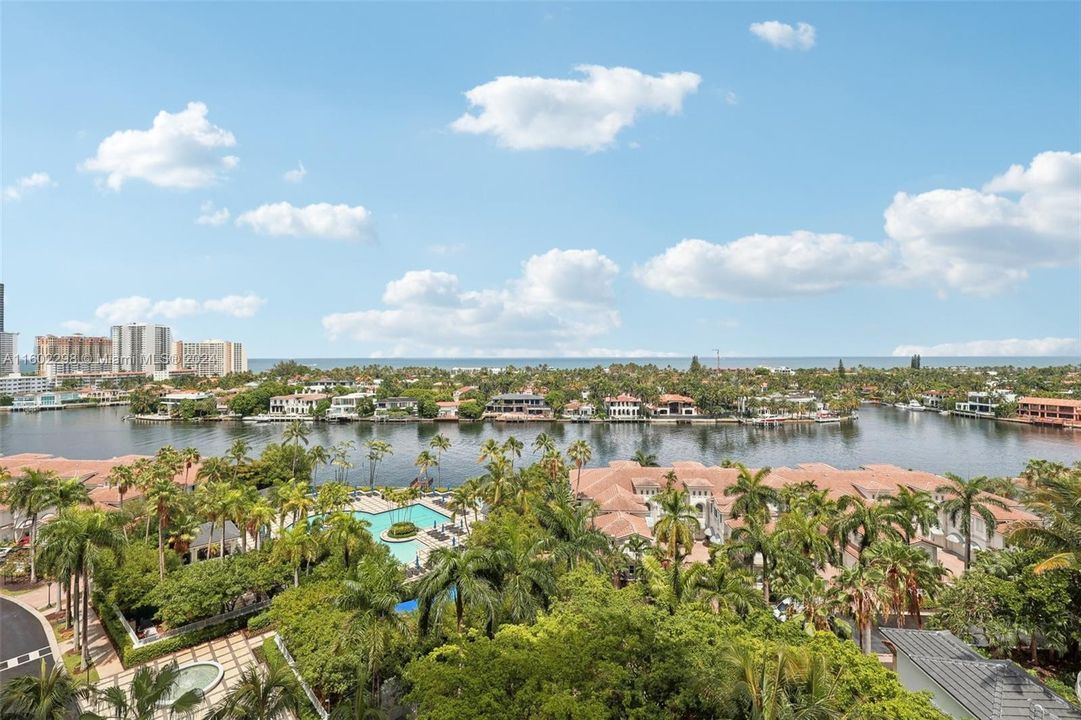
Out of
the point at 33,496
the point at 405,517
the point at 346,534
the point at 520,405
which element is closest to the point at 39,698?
the point at 346,534

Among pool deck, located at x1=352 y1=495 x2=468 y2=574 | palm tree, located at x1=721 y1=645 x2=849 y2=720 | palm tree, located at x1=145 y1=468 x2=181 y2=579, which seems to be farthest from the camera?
pool deck, located at x1=352 y1=495 x2=468 y2=574

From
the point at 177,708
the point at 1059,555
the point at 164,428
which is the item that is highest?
the point at 1059,555

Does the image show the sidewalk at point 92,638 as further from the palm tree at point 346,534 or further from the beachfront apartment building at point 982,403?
the beachfront apartment building at point 982,403

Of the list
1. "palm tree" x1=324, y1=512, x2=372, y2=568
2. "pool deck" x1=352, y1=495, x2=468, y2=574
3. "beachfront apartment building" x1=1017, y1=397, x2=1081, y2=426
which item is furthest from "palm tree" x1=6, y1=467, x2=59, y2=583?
"beachfront apartment building" x1=1017, y1=397, x2=1081, y2=426

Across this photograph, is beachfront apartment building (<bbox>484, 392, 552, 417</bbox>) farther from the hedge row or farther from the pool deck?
the hedge row

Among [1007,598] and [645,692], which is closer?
[645,692]

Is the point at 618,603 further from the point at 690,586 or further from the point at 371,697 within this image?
the point at 371,697

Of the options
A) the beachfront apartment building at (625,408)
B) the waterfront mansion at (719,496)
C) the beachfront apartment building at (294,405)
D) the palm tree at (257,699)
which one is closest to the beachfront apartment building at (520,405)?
the beachfront apartment building at (625,408)

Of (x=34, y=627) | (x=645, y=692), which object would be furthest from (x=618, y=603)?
(x=34, y=627)
